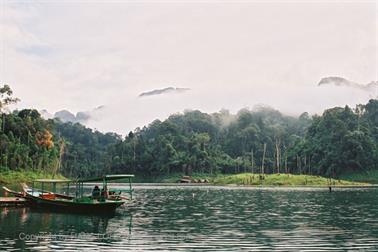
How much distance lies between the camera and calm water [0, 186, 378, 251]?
22125 millimetres

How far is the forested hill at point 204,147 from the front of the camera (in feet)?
320

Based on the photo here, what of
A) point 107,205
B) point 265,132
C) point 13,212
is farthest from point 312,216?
point 265,132

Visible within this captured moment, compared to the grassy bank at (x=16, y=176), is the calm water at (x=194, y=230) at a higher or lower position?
lower

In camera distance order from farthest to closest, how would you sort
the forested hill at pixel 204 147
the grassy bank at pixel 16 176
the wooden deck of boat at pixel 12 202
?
1. the forested hill at pixel 204 147
2. the grassy bank at pixel 16 176
3. the wooden deck of boat at pixel 12 202

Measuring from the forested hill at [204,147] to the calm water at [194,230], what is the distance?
58.1 metres

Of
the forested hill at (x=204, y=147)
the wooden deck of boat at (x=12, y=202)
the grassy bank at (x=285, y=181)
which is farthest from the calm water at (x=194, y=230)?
the forested hill at (x=204, y=147)

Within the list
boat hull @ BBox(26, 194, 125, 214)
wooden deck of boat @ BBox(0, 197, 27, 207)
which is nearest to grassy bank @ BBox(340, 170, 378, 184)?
wooden deck of boat @ BBox(0, 197, 27, 207)

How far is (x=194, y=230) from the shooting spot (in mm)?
27078

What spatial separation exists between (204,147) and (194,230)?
378 feet

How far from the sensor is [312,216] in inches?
1362

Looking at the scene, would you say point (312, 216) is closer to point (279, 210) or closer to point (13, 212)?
point (279, 210)

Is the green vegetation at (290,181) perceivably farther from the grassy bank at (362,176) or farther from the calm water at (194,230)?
the calm water at (194,230)

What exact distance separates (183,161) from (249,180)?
1472 inches

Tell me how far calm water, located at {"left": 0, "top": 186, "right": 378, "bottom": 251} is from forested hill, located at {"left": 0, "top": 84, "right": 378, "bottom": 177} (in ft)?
191
